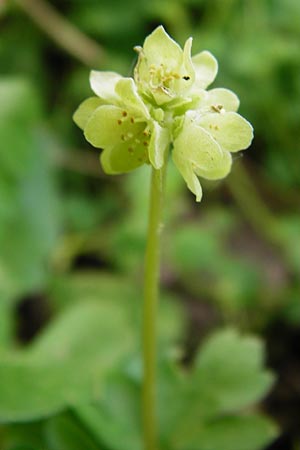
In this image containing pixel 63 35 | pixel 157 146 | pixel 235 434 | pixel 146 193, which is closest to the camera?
pixel 157 146

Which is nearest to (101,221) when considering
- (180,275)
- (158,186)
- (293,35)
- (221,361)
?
(180,275)

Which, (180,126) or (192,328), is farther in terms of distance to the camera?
(192,328)

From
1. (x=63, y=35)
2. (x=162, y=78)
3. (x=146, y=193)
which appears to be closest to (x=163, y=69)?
(x=162, y=78)

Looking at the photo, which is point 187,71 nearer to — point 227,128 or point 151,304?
point 227,128

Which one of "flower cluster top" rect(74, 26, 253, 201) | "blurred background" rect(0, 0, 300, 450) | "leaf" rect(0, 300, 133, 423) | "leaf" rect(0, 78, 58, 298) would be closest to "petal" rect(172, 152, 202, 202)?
"flower cluster top" rect(74, 26, 253, 201)

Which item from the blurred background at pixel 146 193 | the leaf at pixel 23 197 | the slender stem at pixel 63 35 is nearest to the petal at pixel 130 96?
the blurred background at pixel 146 193

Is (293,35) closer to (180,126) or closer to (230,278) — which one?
(230,278)

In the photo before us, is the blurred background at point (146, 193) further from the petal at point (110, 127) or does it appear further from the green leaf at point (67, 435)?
the petal at point (110, 127)
